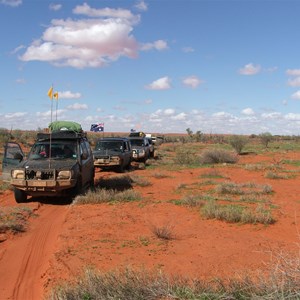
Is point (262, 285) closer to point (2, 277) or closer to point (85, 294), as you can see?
point (85, 294)

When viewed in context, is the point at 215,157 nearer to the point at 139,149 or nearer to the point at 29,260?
the point at 139,149

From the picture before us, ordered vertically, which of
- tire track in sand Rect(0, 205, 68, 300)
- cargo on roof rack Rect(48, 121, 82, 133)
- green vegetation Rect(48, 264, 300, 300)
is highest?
cargo on roof rack Rect(48, 121, 82, 133)

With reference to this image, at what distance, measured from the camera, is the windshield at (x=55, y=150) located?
42.4 ft

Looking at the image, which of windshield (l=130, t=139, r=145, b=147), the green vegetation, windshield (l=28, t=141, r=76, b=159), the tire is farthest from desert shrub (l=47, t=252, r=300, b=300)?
windshield (l=130, t=139, r=145, b=147)

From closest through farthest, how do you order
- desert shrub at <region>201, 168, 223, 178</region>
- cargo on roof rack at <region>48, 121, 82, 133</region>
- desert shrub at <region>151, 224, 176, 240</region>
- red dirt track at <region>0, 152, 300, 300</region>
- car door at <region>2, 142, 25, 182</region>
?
red dirt track at <region>0, 152, 300, 300</region> → desert shrub at <region>151, 224, 176, 240</region> → car door at <region>2, 142, 25, 182</region> → cargo on roof rack at <region>48, 121, 82, 133</region> → desert shrub at <region>201, 168, 223, 178</region>

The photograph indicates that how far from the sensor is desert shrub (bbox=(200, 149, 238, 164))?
3003 centimetres

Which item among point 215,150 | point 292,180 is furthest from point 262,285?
point 215,150

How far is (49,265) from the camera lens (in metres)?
6.39

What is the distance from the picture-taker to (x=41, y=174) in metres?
11.8

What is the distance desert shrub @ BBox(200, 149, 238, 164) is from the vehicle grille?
19.5 metres

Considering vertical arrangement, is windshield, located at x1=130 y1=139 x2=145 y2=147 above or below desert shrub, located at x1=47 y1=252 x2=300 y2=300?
above

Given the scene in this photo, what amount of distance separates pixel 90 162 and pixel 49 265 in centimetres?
835

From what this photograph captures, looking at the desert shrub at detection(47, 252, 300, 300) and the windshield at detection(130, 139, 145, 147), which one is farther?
the windshield at detection(130, 139, 145, 147)

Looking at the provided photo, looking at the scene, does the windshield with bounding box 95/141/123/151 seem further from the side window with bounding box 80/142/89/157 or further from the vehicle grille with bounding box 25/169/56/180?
the vehicle grille with bounding box 25/169/56/180
